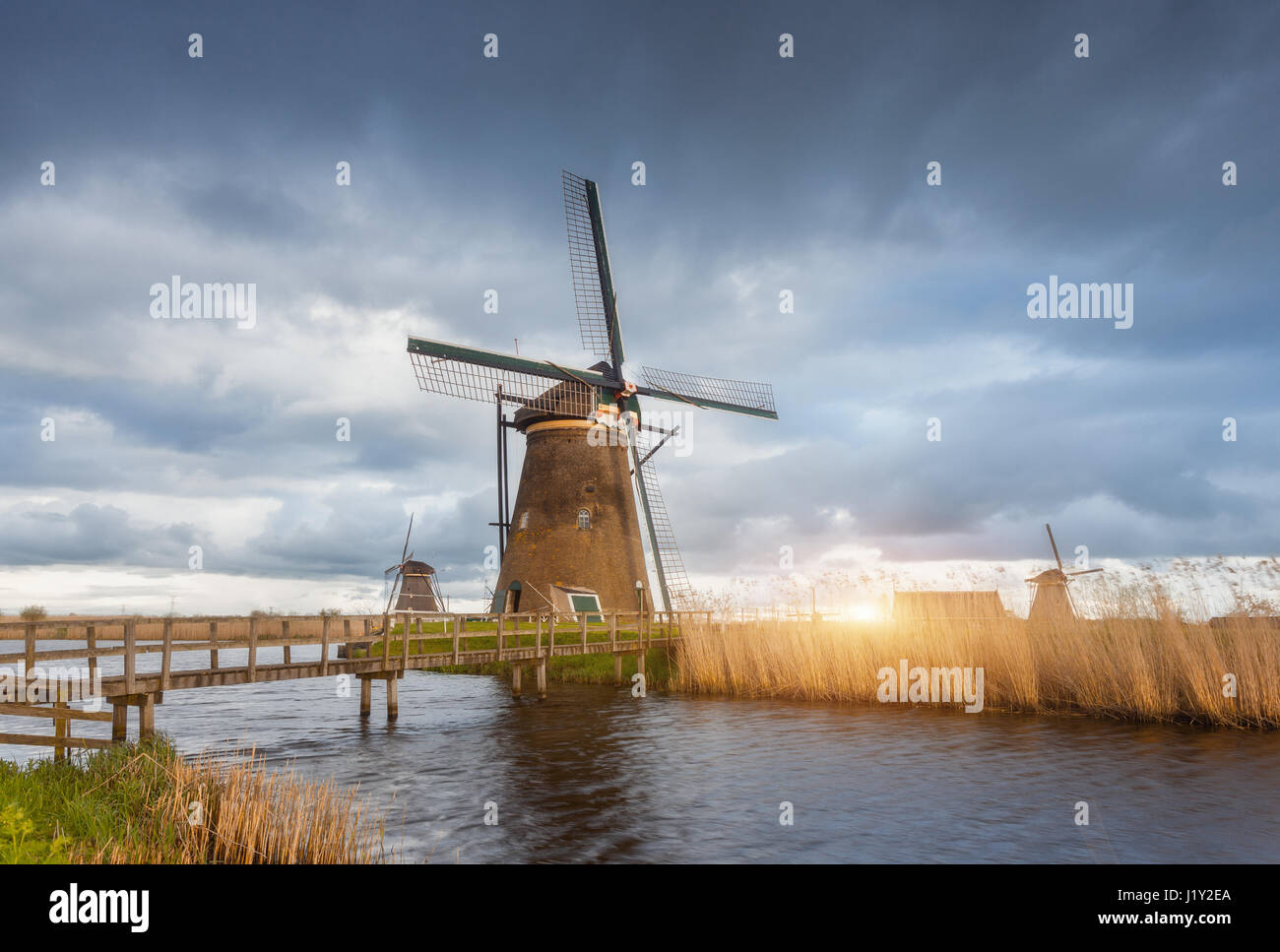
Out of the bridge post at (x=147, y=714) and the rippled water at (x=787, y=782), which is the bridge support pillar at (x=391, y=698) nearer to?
the rippled water at (x=787, y=782)

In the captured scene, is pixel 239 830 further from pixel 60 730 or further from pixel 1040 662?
pixel 1040 662

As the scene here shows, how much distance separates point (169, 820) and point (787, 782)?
667 cm

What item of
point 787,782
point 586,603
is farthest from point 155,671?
point 586,603

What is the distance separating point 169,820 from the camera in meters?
6.24

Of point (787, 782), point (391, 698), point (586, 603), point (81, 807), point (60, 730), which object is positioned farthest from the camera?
point (586, 603)

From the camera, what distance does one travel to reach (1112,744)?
11133 millimetres

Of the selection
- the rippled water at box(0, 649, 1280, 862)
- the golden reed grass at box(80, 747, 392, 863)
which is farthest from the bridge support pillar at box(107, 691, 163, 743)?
the golden reed grass at box(80, 747, 392, 863)

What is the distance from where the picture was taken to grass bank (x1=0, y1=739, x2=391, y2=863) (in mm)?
5270

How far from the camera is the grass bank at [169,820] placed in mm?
5270

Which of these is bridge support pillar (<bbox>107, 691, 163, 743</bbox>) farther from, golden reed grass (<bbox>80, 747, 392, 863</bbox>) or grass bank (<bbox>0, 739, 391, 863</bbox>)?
golden reed grass (<bbox>80, 747, 392, 863</bbox>)
